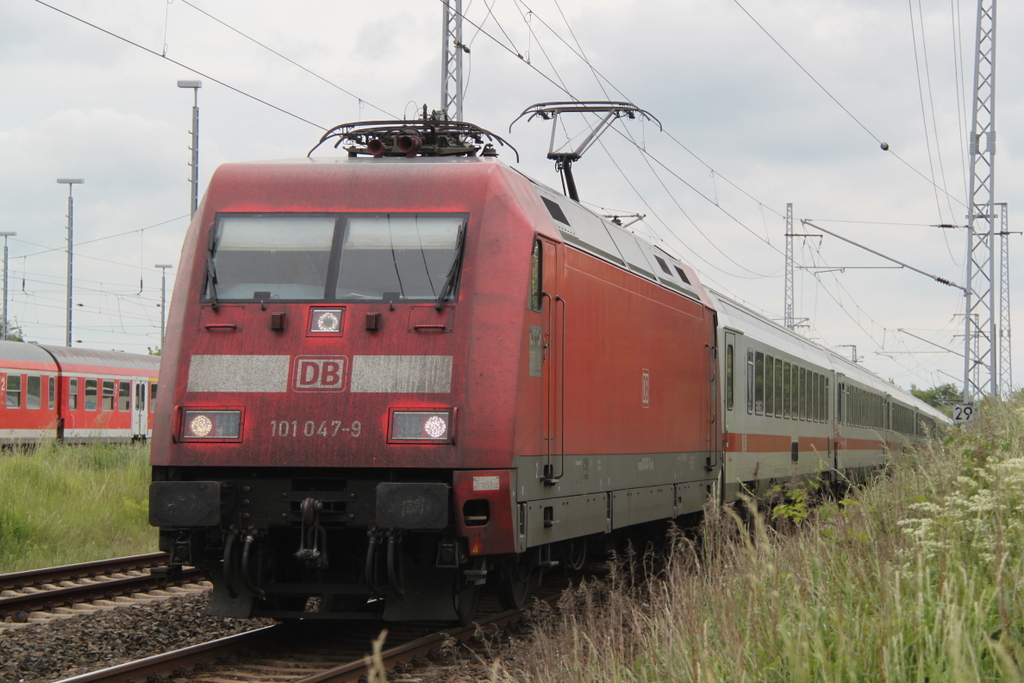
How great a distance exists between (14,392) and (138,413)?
6.63 meters

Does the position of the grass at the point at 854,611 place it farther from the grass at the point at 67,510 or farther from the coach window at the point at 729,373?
the grass at the point at 67,510

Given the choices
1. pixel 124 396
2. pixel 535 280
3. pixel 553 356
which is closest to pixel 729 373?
pixel 553 356

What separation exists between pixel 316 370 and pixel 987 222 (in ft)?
70.1

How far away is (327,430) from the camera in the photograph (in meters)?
7.04

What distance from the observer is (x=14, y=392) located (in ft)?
85.3

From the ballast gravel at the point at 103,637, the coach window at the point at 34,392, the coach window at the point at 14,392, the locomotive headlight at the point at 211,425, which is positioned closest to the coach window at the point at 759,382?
the ballast gravel at the point at 103,637

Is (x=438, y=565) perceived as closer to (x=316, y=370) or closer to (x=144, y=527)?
(x=316, y=370)

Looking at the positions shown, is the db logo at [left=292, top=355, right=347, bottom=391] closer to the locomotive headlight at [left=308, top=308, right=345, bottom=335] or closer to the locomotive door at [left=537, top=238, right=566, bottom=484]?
the locomotive headlight at [left=308, top=308, right=345, bottom=335]

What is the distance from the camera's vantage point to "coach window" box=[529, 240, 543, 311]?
7480 mm

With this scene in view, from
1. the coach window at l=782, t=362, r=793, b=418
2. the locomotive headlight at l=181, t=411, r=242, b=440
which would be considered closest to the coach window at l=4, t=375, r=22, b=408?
the coach window at l=782, t=362, r=793, b=418

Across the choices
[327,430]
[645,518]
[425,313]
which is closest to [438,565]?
[327,430]

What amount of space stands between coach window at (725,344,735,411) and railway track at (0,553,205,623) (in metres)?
6.54

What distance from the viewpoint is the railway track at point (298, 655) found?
656 centimetres

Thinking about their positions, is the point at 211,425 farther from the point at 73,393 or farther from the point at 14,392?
the point at 73,393
